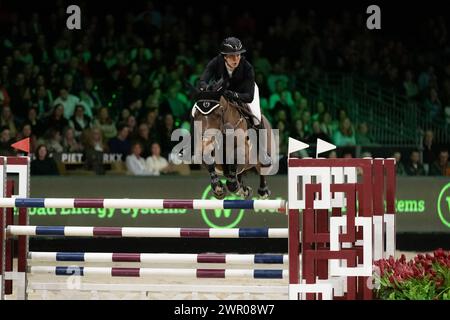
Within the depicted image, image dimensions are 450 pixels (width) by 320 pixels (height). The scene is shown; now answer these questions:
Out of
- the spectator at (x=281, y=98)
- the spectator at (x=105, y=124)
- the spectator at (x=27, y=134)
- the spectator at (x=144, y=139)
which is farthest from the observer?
the spectator at (x=281, y=98)

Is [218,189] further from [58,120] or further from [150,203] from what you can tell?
[58,120]

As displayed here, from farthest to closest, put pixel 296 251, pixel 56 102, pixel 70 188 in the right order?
1. pixel 56 102
2. pixel 70 188
3. pixel 296 251

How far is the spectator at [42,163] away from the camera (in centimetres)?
1271

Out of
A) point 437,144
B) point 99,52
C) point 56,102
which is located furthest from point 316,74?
point 56,102

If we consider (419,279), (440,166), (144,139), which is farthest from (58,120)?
(419,279)

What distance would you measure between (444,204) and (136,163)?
4.66m

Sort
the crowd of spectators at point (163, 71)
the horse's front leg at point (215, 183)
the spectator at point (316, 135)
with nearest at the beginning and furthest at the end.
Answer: the horse's front leg at point (215, 183)
the crowd of spectators at point (163, 71)
the spectator at point (316, 135)

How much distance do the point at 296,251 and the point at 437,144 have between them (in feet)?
28.4

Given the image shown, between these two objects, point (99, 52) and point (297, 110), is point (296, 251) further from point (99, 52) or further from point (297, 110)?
point (99, 52)

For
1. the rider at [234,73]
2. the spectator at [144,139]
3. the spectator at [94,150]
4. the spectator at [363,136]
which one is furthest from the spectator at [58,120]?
the rider at [234,73]

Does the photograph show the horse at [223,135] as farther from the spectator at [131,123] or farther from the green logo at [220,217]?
the spectator at [131,123]

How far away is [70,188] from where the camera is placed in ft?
41.9

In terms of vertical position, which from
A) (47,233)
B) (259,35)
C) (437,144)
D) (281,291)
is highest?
(259,35)

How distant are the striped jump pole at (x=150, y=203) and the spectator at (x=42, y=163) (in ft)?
18.7
